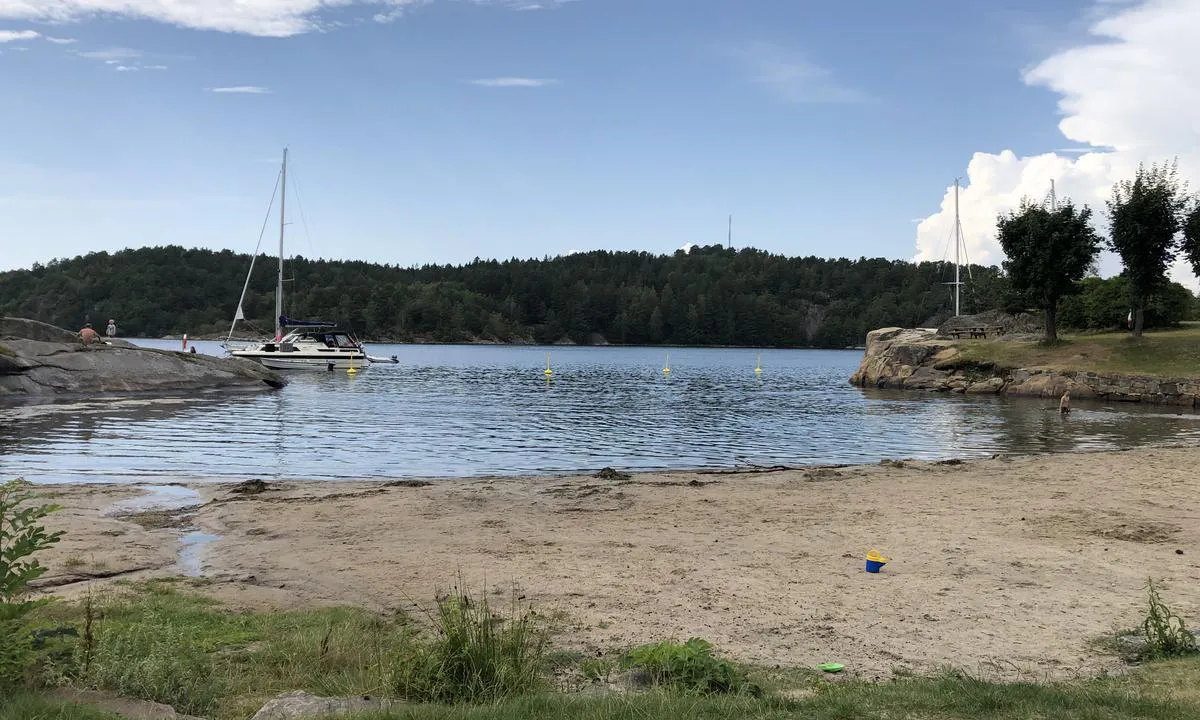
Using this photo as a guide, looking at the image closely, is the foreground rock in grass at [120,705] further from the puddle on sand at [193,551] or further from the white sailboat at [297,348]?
the white sailboat at [297,348]

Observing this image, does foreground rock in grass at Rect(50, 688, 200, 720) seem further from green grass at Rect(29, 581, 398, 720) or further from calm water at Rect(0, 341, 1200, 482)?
calm water at Rect(0, 341, 1200, 482)

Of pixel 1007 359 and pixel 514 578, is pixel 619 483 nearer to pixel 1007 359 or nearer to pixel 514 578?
pixel 514 578

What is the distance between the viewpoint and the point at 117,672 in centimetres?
537

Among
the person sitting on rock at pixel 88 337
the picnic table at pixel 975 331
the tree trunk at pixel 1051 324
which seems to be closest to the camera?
the person sitting on rock at pixel 88 337

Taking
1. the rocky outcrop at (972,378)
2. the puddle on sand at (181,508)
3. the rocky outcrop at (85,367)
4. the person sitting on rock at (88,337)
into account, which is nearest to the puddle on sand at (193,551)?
the puddle on sand at (181,508)

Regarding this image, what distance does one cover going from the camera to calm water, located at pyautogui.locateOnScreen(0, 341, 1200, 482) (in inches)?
818

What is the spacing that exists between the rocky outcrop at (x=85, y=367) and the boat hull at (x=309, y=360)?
818 inches

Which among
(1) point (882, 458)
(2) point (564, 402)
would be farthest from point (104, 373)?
(1) point (882, 458)

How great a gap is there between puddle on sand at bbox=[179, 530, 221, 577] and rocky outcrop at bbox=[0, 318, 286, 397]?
1133 inches

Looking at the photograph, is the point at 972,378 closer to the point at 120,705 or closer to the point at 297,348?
the point at 297,348

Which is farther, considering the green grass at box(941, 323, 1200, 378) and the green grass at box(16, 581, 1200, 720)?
the green grass at box(941, 323, 1200, 378)

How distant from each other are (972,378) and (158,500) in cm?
4858

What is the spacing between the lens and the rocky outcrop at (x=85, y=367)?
3591cm

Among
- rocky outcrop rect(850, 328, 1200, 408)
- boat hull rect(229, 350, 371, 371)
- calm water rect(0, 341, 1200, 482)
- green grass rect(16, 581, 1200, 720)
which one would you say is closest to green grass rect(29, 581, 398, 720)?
green grass rect(16, 581, 1200, 720)
